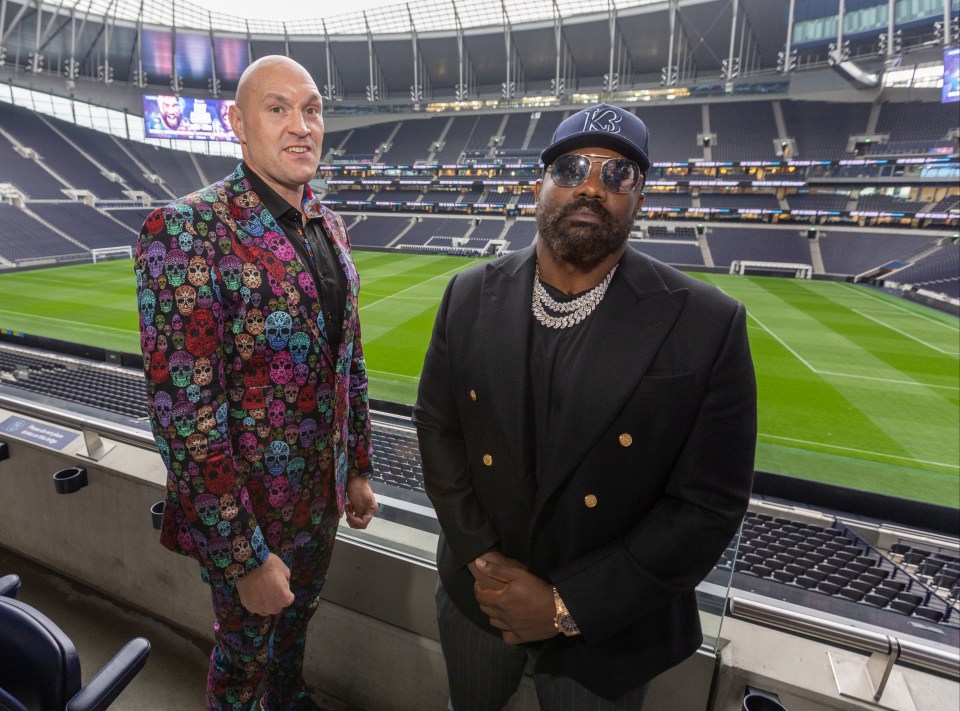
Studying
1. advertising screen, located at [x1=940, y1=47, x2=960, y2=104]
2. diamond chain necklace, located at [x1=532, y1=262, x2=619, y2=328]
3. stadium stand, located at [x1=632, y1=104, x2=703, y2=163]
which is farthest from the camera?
stadium stand, located at [x1=632, y1=104, x2=703, y2=163]

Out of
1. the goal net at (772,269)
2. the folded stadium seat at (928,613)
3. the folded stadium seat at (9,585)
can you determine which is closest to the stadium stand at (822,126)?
the goal net at (772,269)

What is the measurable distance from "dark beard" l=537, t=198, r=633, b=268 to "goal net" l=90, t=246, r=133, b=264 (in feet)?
117

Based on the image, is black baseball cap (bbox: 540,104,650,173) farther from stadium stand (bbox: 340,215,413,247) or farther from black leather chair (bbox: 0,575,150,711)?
stadium stand (bbox: 340,215,413,247)

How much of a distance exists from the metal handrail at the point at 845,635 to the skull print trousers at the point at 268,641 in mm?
1664

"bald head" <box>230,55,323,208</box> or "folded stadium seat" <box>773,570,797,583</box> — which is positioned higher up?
"bald head" <box>230,55,323,208</box>

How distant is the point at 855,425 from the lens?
35.8ft

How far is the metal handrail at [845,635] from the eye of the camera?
1612 millimetres

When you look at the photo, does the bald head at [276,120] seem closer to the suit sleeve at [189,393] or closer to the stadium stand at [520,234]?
the suit sleeve at [189,393]

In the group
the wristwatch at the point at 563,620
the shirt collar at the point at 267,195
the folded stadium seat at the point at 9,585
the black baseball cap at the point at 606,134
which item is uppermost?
the black baseball cap at the point at 606,134

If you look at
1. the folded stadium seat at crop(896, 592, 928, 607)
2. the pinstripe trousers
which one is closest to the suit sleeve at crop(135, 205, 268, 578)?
the pinstripe trousers

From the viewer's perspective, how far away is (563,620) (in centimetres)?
145

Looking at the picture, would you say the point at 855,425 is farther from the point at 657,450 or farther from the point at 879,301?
the point at 879,301

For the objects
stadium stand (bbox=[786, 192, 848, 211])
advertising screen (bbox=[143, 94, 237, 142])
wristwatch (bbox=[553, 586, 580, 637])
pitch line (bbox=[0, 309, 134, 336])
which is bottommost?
pitch line (bbox=[0, 309, 134, 336])

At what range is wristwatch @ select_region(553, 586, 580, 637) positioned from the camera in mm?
1438
